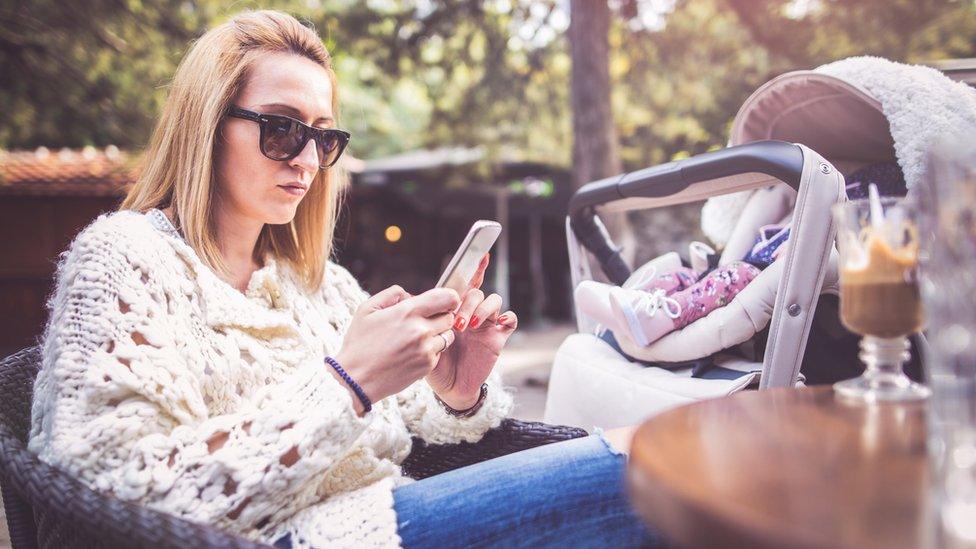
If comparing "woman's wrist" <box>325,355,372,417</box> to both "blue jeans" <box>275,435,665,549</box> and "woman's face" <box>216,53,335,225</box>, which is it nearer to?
"blue jeans" <box>275,435,665,549</box>

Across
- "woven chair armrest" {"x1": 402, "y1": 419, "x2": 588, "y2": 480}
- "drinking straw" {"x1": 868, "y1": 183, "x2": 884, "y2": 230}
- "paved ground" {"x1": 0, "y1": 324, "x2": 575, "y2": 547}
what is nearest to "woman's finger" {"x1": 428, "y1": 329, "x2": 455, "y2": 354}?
"woven chair armrest" {"x1": 402, "y1": 419, "x2": 588, "y2": 480}

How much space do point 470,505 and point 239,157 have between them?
976 millimetres

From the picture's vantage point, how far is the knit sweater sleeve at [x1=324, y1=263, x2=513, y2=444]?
173 centimetres

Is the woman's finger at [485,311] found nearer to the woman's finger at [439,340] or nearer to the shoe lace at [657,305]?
the woman's finger at [439,340]

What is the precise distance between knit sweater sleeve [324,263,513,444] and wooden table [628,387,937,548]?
2.71 ft

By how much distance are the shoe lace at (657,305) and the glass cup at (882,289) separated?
89 cm

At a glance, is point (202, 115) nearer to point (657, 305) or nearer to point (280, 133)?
point (280, 133)

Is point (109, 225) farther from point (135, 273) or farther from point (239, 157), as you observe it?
point (239, 157)

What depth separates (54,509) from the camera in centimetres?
98

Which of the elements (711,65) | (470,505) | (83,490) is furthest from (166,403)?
(711,65)

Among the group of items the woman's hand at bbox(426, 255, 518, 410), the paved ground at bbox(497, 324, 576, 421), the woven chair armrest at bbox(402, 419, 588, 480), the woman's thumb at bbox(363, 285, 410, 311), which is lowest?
the paved ground at bbox(497, 324, 576, 421)

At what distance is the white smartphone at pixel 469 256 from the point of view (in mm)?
1363

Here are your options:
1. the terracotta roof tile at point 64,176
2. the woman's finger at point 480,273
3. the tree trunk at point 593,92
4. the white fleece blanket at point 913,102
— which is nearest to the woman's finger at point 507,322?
the woman's finger at point 480,273

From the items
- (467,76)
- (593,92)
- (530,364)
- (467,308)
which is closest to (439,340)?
(467,308)
